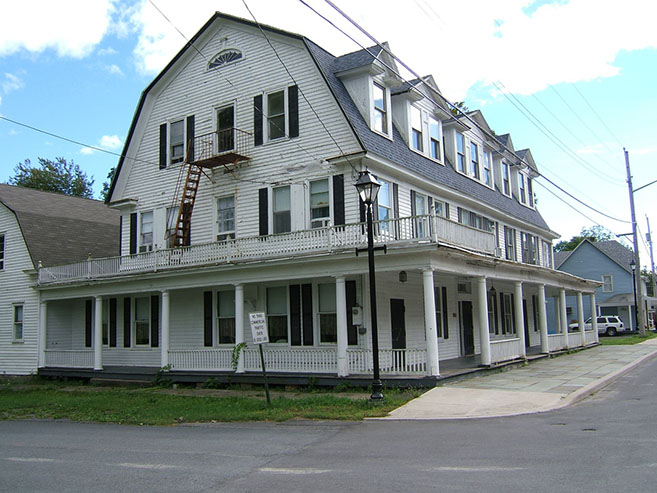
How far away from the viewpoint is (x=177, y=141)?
74.3 feet

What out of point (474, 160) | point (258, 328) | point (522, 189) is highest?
point (474, 160)

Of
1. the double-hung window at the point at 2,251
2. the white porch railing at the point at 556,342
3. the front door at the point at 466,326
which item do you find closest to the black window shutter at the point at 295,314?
the front door at the point at 466,326

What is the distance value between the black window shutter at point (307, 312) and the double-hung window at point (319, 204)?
2.03m

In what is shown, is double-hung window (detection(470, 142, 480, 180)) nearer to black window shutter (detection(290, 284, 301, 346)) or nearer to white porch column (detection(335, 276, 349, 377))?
black window shutter (detection(290, 284, 301, 346))

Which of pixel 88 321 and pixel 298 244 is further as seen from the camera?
pixel 88 321

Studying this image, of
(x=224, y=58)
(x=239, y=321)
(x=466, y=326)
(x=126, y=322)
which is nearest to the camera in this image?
(x=239, y=321)

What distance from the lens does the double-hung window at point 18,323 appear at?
Answer: 25516 mm

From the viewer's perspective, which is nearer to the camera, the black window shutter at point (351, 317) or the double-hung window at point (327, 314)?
the black window shutter at point (351, 317)

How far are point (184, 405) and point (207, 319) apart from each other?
6190mm

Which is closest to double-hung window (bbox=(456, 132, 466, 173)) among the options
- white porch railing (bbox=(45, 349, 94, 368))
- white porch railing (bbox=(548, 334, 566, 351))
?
white porch railing (bbox=(548, 334, 566, 351))

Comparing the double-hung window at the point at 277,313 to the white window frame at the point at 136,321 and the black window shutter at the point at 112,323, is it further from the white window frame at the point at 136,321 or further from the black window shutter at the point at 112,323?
the black window shutter at the point at 112,323

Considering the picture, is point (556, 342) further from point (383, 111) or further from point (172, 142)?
point (172, 142)

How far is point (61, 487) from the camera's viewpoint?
23.5 feet

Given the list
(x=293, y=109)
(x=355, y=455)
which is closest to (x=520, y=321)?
(x=293, y=109)
